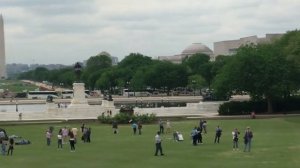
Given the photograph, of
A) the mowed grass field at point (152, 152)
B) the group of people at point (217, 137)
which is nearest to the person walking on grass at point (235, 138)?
the group of people at point (217, 137)

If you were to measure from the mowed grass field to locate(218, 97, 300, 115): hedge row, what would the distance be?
16616 mm

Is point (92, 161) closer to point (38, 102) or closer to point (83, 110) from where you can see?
point (83, 110)

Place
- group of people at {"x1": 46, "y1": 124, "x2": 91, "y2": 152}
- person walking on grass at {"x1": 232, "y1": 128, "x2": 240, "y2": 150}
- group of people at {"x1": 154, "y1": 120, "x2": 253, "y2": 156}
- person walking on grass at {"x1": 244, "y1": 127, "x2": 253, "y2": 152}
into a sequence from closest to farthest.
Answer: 1. group of people at {"x1": 154, "y1": 120, "x2": 253, "y2": 156}
2. person walking on grass at {"x1": 244, "y1": 127, "x2": 253, "y2": 152}
3. person walking on grass at {"x1": 232, "y1": 128, "x2": 240, "y2": 150}
4. group of people at {"x1": 46, "y1": 124, "x2": 91, "y2": 152}

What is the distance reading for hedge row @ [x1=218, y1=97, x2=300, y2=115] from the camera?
68.9 m

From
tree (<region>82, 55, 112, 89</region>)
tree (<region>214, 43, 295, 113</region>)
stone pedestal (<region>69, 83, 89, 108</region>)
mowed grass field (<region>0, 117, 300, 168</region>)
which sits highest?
tree (<region>82, 55, 112, 89</region>)

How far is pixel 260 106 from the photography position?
70.5 m

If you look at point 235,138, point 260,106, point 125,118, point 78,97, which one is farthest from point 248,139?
point 78,97

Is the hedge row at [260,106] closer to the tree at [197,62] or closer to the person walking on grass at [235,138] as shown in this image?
the person walking on grass at [235,138]

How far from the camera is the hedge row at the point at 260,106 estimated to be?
6894 centimetres

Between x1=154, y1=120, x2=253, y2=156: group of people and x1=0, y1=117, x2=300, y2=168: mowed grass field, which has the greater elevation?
x1=154, y1=120, x2=253, y2=156: group of people

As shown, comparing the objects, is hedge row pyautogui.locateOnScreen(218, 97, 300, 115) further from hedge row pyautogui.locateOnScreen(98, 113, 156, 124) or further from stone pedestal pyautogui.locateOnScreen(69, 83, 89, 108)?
stone pedestal pyautogui.locateOnScreen(69, 83, 89, 108)

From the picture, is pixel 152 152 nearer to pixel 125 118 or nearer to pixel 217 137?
pixel 217 137

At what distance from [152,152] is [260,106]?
36017mm

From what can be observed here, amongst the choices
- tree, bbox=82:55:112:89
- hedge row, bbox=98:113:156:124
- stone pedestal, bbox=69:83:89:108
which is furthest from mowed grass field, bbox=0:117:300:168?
tree, bbox=82:55:112:89
